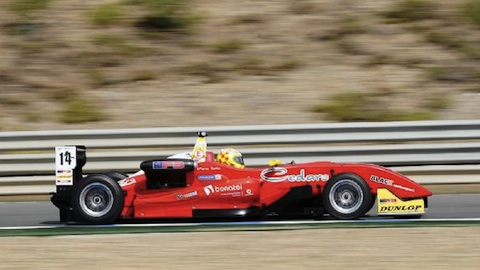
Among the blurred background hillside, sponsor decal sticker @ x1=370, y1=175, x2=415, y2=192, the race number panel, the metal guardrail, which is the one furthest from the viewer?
the blurred background hillside

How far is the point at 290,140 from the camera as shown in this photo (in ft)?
39.1

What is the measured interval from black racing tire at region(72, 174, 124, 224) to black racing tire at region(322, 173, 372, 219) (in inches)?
81.6

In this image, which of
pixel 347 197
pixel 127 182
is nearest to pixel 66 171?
pixel 127 182

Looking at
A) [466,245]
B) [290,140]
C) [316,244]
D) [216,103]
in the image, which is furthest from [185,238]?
[216,103]

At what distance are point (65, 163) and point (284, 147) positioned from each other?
354 centimetres

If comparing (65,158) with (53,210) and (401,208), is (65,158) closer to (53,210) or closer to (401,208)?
(53,210)

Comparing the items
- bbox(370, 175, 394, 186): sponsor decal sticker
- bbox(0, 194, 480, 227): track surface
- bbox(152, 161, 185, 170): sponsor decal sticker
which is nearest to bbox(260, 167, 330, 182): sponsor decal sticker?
bbox(370, 175, 394, 186): sponsor decal sticker

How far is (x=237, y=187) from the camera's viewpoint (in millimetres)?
9328

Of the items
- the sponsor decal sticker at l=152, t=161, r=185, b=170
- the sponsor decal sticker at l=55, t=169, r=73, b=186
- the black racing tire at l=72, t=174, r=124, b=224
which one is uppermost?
the sponsor decal sticker at l=152, t=161, r=185, b=170

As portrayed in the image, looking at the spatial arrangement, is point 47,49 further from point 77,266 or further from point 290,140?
point 77,266

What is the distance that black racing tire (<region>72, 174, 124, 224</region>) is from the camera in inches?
369

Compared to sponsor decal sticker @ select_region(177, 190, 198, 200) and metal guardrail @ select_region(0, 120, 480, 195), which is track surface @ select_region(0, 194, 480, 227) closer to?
metal guardrail @ select_region(0, 120, 480, 195)

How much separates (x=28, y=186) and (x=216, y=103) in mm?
3935

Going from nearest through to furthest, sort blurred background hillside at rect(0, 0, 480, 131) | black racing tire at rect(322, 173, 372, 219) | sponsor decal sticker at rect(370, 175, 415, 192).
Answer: black racing tire at rect(322, 173, 372, 219) → sponsor decal sticker at rect(370, 175, 415, 192) → blurred background hillside at rect(0, 0, 480, 131)
